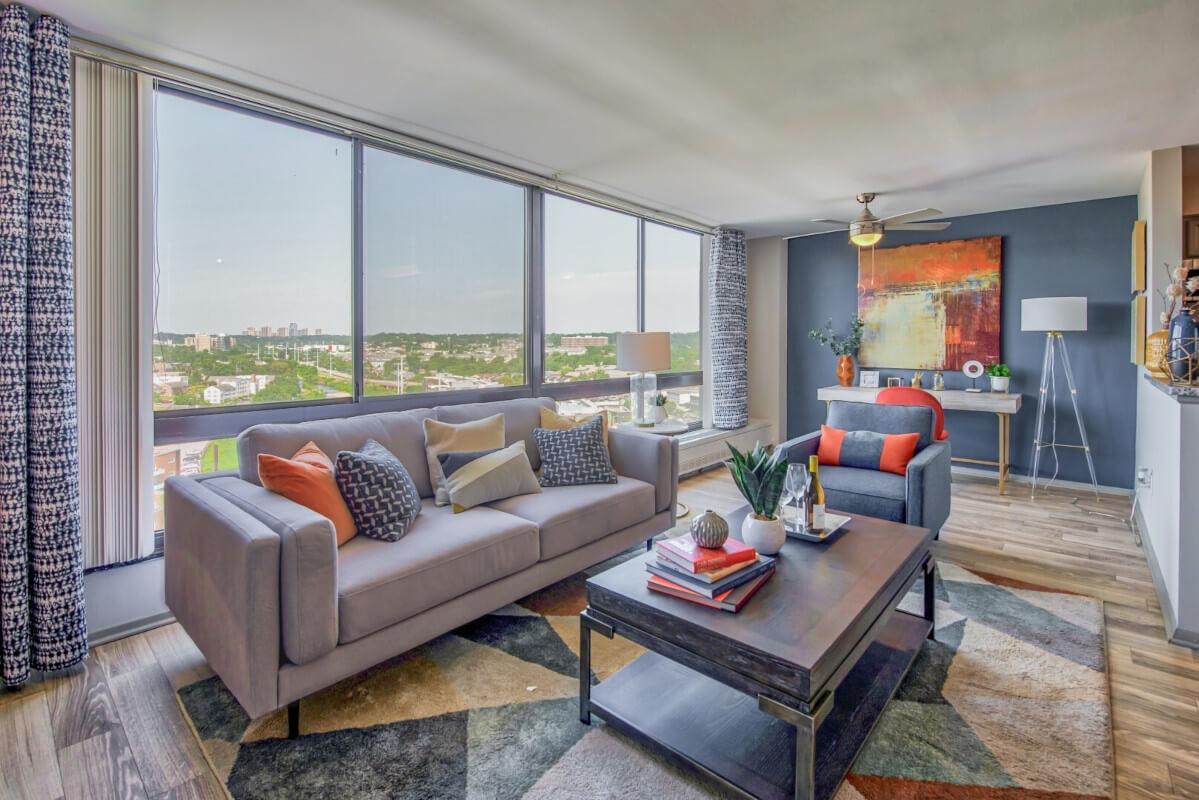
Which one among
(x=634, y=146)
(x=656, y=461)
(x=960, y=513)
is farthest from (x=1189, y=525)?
(x=634, y=146)

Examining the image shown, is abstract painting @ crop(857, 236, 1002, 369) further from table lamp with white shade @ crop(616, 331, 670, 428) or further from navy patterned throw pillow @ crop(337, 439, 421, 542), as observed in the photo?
navy patterned throw pillow @ crop(337, 439, 421, 542)

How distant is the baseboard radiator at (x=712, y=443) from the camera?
524 centimetres

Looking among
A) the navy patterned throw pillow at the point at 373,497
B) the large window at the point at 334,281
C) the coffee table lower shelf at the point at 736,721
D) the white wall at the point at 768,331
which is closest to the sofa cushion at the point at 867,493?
the coffee table lower shelf at the point at 736,721

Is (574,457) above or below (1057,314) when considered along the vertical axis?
below

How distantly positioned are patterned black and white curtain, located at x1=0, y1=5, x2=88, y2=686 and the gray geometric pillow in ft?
6.31

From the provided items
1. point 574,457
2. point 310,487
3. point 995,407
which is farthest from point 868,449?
point 310,487

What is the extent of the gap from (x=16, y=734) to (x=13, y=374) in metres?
1.15

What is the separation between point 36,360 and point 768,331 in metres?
5.92

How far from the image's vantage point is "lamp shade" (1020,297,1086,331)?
446 centimetres

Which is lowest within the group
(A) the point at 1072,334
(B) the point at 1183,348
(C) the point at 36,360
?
(C) the point at 36,360

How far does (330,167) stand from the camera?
3.15 metres

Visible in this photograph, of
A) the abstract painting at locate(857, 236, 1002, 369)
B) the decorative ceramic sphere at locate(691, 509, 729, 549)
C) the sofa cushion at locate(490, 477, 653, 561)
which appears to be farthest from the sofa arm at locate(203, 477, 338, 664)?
the abstract painting at locate(857, 236, 1002, 369)

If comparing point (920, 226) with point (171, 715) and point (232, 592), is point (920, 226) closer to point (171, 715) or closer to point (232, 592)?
point (232, 592)

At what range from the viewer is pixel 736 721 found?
1.78 metres
